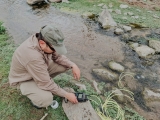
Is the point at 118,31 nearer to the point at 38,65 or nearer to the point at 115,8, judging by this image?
the point at 115,8

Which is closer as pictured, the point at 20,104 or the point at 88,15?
the point at 20,104

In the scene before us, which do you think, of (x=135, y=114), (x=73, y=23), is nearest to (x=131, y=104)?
(x=135, y=114)

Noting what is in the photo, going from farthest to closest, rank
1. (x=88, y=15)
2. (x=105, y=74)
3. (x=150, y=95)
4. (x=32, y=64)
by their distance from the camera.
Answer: (x=88, y=15) → (x=105, y=74) → (x=150, y=95) → (x=32, y=64)

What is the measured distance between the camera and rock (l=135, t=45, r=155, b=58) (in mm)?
6011

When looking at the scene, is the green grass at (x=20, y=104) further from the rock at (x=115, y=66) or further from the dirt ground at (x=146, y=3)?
the dirt ground at (x=146, y=3)

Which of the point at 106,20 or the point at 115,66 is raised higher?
the point at 106,20

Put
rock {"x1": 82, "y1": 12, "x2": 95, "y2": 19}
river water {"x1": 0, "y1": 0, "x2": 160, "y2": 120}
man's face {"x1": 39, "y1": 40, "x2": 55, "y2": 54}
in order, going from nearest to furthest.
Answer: man's face {"x1": 39, "y1": 40, "x2": 55, "y2": 54} < river water {"x1": 0, "y1": 0, "x2": 160, "y2": 120} < rock {"x1": 82, "y1": 12, "x2": 95, "y2": 19}

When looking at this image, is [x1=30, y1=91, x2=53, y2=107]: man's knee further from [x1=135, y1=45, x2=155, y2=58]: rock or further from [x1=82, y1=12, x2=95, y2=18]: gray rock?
[x1=82, y1=12, x2=95, y2=18]: gray rock

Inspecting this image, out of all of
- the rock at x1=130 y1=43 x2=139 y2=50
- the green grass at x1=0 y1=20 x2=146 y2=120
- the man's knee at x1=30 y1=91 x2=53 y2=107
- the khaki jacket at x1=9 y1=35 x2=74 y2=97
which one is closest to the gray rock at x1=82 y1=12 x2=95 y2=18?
the rock at x1=130 y1=43 x2=139 y2=50

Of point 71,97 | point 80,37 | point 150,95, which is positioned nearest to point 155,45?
point 150,95

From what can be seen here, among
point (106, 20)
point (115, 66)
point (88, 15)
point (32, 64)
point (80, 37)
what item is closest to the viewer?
point (32, 64)

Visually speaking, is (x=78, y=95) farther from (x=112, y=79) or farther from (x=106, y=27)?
(x=106, y=27)

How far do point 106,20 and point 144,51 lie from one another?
6.21 ft

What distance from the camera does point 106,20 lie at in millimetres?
7277
